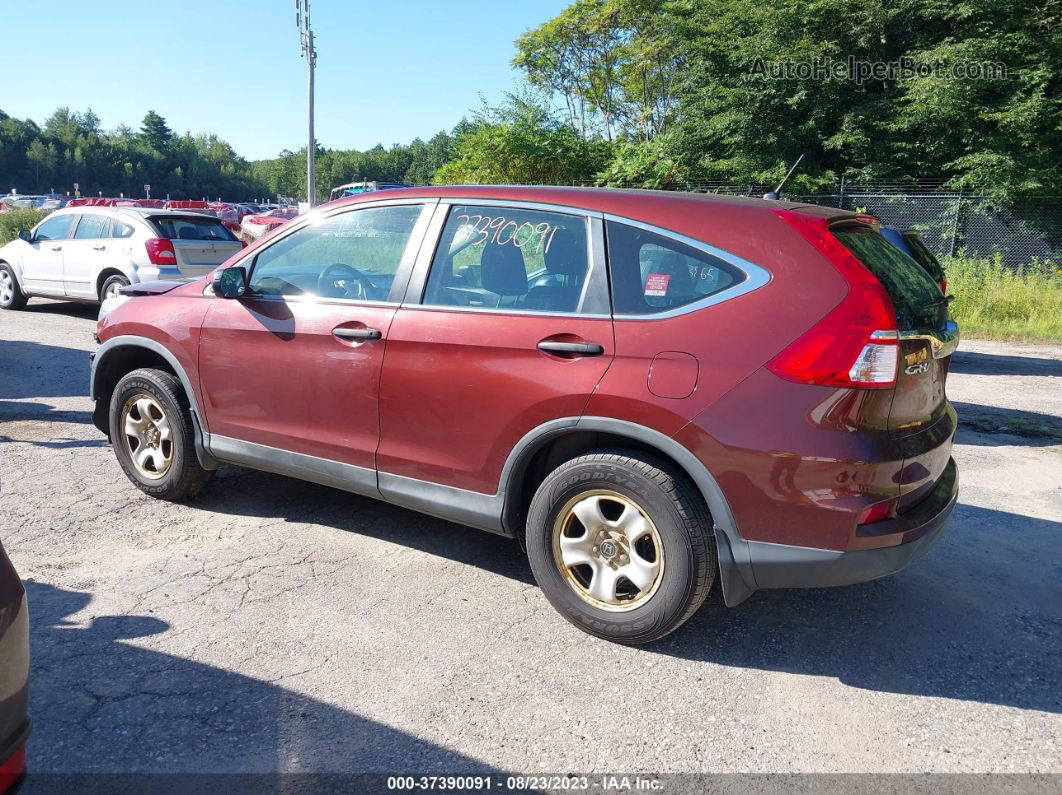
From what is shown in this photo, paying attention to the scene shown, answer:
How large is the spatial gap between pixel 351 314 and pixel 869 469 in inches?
92.6

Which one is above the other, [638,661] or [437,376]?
[437,376]

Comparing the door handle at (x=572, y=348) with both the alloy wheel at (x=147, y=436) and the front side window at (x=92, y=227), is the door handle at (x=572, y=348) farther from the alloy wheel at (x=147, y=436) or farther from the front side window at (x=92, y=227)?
the front side window at (x=92, y=227)

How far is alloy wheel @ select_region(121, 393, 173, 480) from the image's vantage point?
185 inches

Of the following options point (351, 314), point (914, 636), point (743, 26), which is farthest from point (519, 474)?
point (743, 26)

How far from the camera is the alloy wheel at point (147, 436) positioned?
15.4 ft

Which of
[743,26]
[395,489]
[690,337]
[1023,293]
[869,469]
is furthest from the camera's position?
[743,26]

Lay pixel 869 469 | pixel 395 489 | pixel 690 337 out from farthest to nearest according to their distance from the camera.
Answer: pixel 395 489 < pixel 690 337 < pixel 869 469

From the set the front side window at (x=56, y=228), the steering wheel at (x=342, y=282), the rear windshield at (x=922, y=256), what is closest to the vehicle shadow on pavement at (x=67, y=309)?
the front side window at (x=56, y=228)

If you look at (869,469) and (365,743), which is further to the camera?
(869,469)

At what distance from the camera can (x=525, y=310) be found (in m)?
3.48

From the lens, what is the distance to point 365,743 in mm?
2709

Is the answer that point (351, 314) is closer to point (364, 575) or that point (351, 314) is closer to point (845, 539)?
point (364, 575)

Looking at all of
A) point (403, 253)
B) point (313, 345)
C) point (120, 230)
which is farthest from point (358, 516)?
point (120, 230)

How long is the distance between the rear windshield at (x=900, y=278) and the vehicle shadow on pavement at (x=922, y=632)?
1317mm
